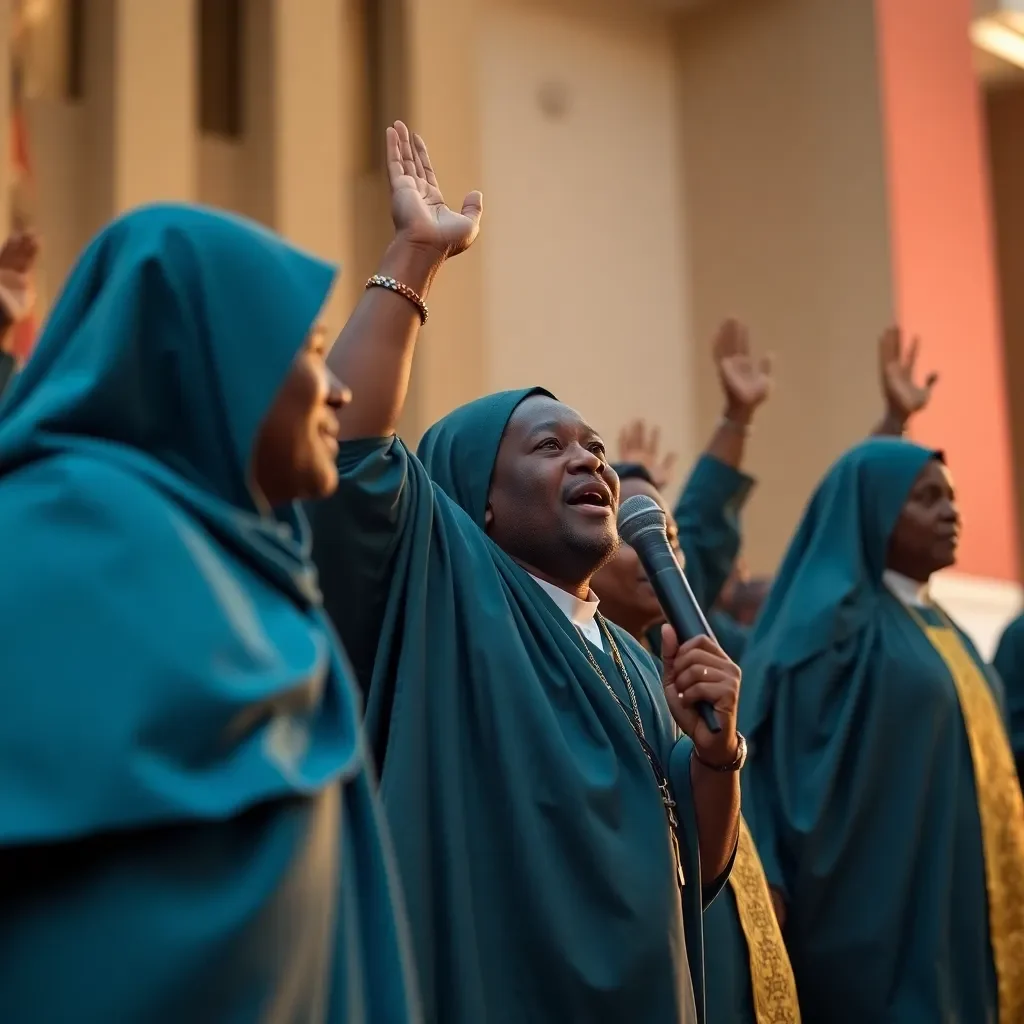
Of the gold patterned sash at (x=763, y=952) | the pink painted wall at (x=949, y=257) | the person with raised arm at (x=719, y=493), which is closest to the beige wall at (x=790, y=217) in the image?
the pink painted wall at (x=949, y=257)

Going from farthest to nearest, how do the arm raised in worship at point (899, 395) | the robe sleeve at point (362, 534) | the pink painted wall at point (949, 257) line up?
the pink painted wall at point (949, 257)
the arm raised in worship at point (899, 395)
the robe sleeve at point (362, 534)

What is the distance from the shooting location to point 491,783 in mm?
2641

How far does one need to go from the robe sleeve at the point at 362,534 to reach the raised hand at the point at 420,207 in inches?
13.1

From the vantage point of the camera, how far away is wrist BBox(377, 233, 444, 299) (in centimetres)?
258

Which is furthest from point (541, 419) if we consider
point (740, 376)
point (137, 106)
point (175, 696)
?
point (137, 106)

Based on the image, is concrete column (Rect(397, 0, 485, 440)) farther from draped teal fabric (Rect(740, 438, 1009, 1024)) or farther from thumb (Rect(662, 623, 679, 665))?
thumb (Rect(662, 623, 679, 665))

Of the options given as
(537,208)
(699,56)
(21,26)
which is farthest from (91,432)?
(699,56)

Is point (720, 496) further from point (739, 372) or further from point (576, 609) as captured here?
point (576, 609)

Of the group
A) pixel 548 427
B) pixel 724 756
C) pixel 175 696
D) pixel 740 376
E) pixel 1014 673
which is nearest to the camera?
pixel 175 696

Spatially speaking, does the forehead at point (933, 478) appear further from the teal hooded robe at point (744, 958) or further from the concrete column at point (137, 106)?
the concrete column at point (137, 106)

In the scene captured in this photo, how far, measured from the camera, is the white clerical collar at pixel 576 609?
298 centimetres

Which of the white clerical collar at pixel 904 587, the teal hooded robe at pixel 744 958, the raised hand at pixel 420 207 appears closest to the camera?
the raised hand at pixel 420 207

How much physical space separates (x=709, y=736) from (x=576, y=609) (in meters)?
0.40

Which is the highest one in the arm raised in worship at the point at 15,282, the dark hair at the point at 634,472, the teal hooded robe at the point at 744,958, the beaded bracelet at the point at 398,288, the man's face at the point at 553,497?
the arm raised in worship at the point at 15,282
